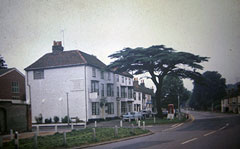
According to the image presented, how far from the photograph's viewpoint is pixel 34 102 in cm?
4328

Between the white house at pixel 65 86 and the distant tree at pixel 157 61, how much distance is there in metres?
4.37

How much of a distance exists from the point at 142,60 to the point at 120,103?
1750 centimetres

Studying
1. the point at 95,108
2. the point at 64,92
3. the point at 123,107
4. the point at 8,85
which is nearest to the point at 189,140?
the point at 8,85

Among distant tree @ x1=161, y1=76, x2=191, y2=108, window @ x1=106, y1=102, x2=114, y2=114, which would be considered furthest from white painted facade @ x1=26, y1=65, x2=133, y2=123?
distant tree @ x1=161, y1=76, x2=191, y2=108

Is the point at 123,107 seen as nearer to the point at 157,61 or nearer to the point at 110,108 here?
the point at 110,108

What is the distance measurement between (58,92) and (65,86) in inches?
62.2

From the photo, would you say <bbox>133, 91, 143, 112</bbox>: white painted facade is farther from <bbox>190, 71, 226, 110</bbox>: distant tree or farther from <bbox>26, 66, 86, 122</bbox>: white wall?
<bbox>26, 66, 86, 122</bbox>: white wall

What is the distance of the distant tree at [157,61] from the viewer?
37.3 meters

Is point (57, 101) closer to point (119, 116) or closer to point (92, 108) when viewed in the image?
point (92, 108)

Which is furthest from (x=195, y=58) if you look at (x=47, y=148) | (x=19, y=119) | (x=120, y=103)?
(x=47, y=148)

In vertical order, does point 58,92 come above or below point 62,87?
below

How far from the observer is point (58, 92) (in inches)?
1649

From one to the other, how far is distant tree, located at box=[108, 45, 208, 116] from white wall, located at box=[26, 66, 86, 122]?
6.25 meters

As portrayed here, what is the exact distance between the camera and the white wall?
4081 centimetres
